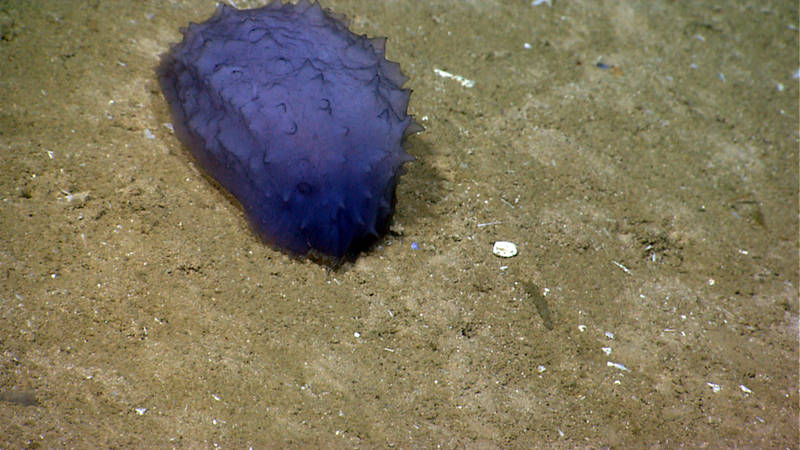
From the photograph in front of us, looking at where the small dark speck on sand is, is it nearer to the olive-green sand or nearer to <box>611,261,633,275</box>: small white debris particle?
the olive-green sand

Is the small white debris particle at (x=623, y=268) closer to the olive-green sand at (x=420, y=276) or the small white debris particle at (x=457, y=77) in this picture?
the olive-green sand at (x=420, y=276)

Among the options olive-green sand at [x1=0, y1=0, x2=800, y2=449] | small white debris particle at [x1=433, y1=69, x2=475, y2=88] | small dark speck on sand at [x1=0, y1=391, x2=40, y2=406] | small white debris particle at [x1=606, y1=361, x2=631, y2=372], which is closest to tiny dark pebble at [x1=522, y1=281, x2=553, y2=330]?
olive-green sand at [x1=0, y1=0, x2=800, y2=449]

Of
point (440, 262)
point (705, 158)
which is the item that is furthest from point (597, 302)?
point (705, 158)

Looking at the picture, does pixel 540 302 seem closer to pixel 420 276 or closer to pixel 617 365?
pixel 617 365

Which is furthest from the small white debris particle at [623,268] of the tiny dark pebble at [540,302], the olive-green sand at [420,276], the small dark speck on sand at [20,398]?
the small dark speck on sand at [20,398]

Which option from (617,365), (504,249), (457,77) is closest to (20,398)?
(504,249)

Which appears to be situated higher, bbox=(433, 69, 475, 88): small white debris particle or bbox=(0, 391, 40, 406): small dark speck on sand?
bbox=(433, 69, 475, 88): small white debris particle
